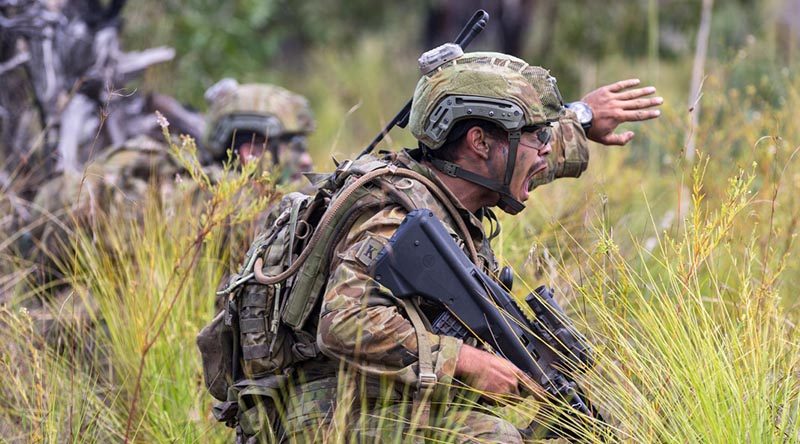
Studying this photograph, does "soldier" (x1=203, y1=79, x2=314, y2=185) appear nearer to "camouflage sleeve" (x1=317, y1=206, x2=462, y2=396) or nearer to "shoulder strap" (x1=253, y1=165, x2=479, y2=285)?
"shoulder strap" (x1=253, y1=165, x2=479, y2=285)

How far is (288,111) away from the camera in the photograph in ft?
18.7

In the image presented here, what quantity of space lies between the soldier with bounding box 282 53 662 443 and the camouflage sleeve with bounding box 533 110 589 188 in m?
0.47

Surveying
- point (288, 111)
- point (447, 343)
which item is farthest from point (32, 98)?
point (447, 343)

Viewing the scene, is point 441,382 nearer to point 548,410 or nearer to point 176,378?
point 548,410

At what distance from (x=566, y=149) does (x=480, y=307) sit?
1013 mm

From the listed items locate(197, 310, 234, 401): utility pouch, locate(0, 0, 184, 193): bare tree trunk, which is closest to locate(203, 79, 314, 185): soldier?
locate(0, 0, 184, 193): bare tree trunk

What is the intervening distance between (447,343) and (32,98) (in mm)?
4491

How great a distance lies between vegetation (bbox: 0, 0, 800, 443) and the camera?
9.64ft

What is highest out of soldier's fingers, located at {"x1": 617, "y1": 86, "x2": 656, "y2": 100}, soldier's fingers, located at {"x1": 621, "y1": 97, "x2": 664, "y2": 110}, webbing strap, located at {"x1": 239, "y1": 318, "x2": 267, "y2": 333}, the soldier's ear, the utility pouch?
soldier's fingers, located at {"x1": 617, "y1": 86, "x2": 656, "y2": 100}

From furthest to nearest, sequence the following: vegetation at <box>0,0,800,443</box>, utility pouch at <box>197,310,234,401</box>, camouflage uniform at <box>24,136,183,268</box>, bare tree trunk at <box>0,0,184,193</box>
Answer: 1. bare tree trunk at <box>0,0,184,193</box>
2. camouflage uniform at <box>24,136,183,268</box>
3. utility pouch at <box>197,310,234,401</box>
4. vegetation at <box>0,0,800,443</box>

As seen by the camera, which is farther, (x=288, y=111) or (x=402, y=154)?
(x=288, y=111)

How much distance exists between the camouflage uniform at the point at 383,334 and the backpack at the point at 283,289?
4 cm

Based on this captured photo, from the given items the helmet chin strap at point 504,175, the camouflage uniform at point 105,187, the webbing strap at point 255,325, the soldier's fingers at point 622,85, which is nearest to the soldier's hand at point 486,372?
the helmet chin strap at point 504,175

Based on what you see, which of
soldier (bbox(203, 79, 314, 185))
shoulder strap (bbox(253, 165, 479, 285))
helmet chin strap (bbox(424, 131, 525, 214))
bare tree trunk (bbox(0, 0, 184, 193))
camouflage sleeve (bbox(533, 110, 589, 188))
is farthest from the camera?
bare tree trunk (bbox(0, 0, 184, 193))
